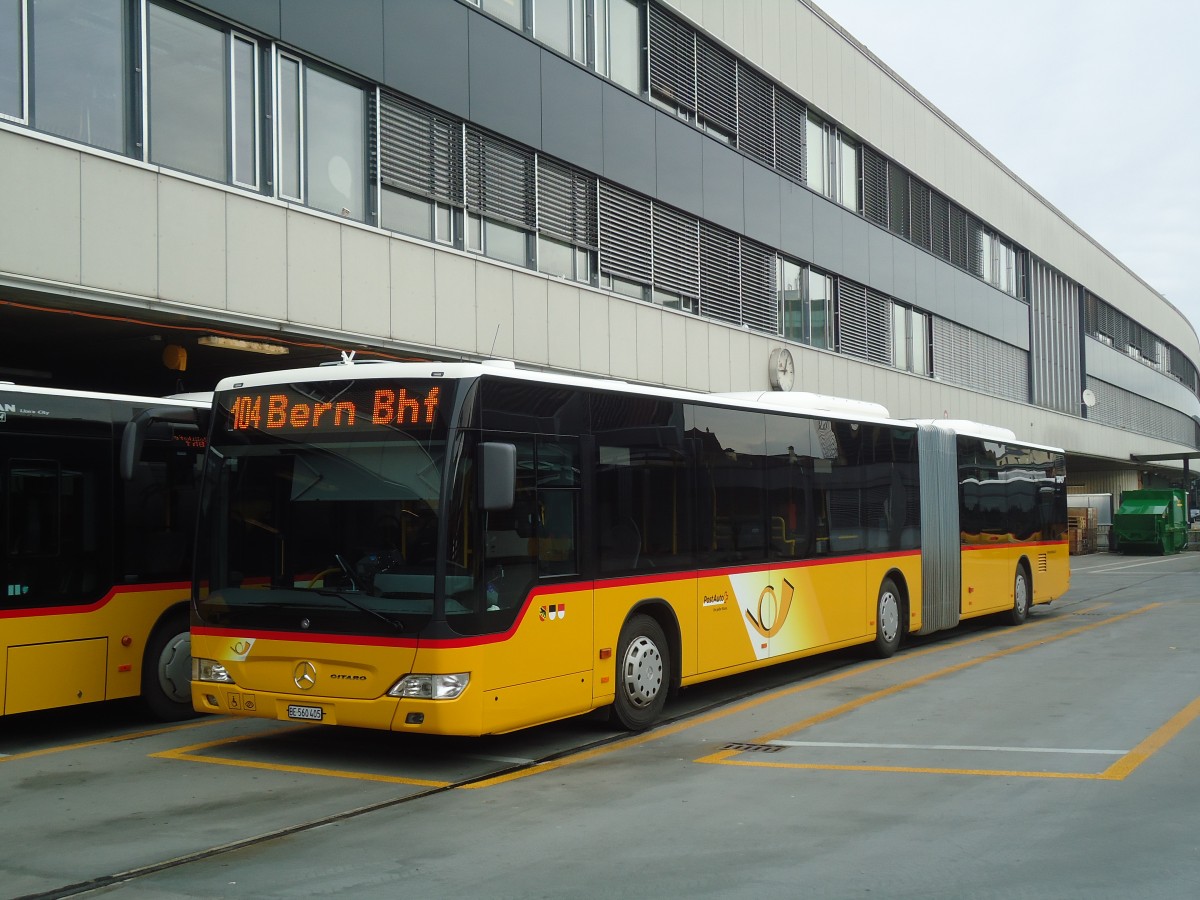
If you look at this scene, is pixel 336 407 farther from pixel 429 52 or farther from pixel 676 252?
pixel 676 252

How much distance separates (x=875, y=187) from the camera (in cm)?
3155

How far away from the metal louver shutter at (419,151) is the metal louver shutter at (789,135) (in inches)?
437

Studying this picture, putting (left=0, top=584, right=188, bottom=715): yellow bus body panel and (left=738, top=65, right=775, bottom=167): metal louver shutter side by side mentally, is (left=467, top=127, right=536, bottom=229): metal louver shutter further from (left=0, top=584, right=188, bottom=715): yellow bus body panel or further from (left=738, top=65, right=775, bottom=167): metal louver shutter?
(left=0, top=584, right=188, bottom=715): yellow bus body panel

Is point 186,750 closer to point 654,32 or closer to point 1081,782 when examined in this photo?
point 1081,782

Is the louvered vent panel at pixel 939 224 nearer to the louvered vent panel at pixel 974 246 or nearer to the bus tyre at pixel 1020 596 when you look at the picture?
the louvered vent panel at pixel 974 246

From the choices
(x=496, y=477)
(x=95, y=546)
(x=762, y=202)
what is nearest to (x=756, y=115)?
(x=762, y=202)

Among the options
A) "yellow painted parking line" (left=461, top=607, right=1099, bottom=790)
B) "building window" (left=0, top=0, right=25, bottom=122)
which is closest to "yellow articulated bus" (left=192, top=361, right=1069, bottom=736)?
"yellow painted parking line" (left=461, top=607, right=1099, bottom=790)

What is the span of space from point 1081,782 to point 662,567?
12.6 feet

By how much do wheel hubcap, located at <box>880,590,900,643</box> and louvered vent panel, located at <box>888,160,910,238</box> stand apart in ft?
61.1

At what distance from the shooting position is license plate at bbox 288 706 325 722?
8633 mm

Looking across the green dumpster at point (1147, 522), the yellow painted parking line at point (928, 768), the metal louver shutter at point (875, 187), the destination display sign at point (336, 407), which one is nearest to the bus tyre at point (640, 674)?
the yellow painted parking line at point (928, 768)

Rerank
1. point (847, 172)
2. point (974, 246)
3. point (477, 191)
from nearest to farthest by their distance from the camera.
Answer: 1. point (477, 191)
2. point (847, 172)
3. point (974, 246)

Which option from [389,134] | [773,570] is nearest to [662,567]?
[773,570]

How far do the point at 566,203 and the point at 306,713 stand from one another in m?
12.5
